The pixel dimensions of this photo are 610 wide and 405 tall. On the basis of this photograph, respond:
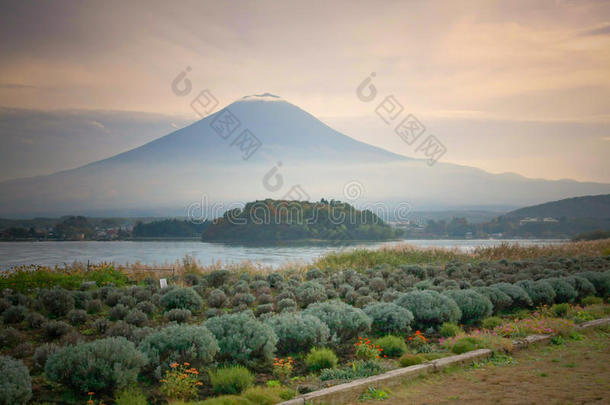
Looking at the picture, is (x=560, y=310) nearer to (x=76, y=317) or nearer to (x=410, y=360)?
(x=410, y=360)

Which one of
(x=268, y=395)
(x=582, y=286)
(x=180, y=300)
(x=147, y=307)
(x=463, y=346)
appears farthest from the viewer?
(x=582, y=286)

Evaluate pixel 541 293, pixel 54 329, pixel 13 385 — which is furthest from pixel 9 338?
pixel 541 293

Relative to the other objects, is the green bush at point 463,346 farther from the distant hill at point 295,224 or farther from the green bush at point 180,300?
the distant hill at point 295,224

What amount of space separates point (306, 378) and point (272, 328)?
1.19m

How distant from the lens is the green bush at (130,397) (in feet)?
14.4

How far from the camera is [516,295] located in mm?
10438

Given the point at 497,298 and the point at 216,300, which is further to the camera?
the point at 497,298

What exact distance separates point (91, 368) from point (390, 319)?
5035 mm

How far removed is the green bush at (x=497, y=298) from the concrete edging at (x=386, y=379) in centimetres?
300

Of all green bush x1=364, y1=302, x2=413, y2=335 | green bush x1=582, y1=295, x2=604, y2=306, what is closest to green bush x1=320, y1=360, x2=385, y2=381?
green bush x1=364, y1=302, x2=413, y2=335

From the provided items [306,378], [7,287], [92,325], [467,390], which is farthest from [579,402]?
[7,287]

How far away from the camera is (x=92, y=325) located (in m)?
7.50

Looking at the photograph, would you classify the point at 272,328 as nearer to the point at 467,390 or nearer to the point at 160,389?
the point at 160,389

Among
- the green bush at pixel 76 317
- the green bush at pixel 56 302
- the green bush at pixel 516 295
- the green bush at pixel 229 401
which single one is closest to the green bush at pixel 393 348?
the green bush at pixel 229 401
